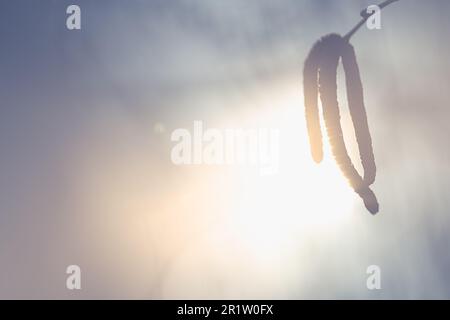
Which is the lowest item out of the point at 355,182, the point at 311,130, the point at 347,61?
the point at 355,182

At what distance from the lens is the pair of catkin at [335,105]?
368 centimetres

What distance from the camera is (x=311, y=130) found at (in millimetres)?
3719

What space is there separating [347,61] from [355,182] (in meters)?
0.79

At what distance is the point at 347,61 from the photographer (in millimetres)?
3740

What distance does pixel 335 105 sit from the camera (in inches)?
148

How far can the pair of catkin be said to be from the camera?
3682mm
